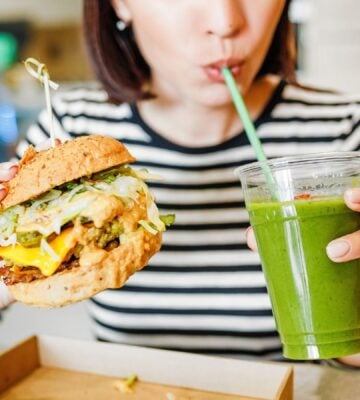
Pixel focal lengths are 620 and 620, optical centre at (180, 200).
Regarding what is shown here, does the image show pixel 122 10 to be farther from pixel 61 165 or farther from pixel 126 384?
pixel 126 384

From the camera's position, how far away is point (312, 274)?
1.12m

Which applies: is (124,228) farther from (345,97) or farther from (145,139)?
(345,97)

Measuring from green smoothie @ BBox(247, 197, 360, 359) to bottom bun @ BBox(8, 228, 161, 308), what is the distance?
25cm

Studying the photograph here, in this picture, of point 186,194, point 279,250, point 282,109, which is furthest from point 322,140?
point 279,250

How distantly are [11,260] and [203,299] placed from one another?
32.0 inches

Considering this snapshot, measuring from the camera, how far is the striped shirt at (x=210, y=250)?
187 cm

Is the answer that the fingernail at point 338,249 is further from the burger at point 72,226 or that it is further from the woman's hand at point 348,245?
the burger at point 72,226

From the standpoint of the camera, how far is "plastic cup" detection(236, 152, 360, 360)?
110 centimetres

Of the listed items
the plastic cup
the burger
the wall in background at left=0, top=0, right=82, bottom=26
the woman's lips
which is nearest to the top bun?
the burger

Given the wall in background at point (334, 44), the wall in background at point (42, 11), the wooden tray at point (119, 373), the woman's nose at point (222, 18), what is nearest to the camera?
the wooden tray at point (119, 373)

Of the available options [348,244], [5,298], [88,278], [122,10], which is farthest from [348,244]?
[122,10]

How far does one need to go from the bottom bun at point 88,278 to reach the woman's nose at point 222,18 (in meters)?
0.56

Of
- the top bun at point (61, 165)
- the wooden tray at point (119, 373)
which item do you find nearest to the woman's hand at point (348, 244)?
the wooden tray at point (119, 373)

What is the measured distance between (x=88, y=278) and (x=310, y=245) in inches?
15.9
